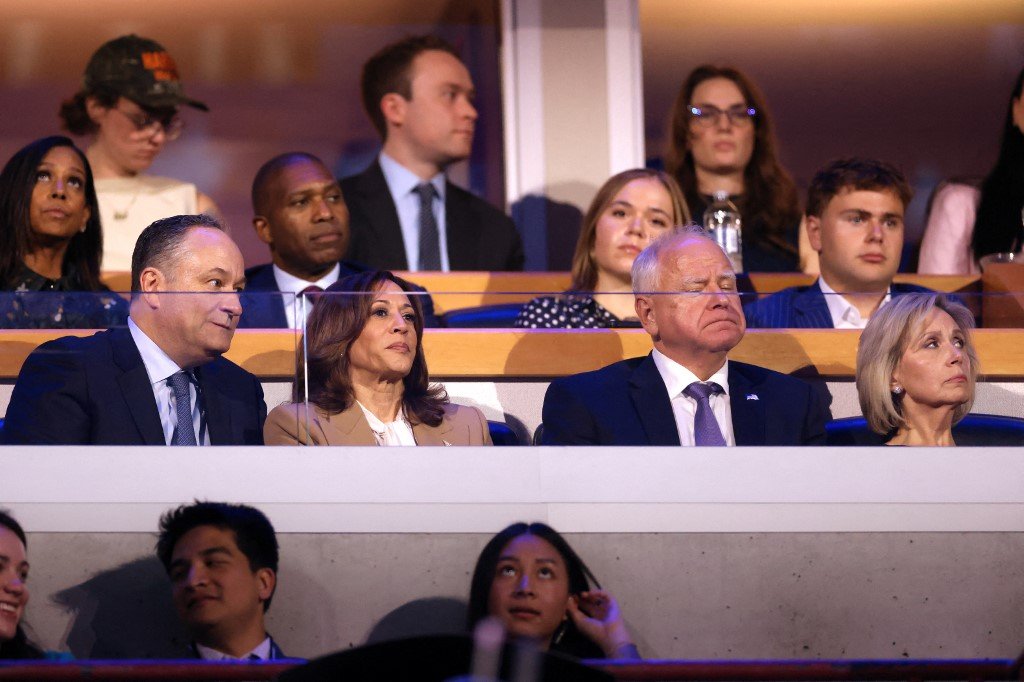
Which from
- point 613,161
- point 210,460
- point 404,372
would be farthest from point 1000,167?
point 210,460

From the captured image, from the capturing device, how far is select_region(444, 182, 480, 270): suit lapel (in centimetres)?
457

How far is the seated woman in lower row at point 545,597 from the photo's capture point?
8.45 ft

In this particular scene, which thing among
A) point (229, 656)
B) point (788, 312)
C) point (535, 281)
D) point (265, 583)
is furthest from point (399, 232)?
point (229, 656)

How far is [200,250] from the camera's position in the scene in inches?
113

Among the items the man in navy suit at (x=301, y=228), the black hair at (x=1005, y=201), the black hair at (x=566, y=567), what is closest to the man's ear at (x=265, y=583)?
the black hair at (x=566, y=567)

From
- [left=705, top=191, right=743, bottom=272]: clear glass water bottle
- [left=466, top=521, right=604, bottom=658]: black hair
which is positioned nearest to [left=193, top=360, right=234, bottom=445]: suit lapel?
[left=466, top=521, right=604, bottom=658]: black hair

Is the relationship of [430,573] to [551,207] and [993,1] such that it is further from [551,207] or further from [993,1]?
[993,1]

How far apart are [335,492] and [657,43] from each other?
4199 mm

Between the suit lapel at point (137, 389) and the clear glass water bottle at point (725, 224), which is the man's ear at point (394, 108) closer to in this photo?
the clear glass water bottle at point (725, 224)

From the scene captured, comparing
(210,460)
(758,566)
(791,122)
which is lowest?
(758,566)

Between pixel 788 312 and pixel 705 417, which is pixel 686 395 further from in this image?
pixel 788 312

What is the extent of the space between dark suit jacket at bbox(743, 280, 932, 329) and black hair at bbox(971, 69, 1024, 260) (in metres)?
1.59

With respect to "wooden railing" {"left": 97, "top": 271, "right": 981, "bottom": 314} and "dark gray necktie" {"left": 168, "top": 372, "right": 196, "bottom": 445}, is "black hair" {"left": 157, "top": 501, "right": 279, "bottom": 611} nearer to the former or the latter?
"dark gray necktie" {"left": 168, "top": 372, "right": 196, "bottom": 445}

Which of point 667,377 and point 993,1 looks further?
point 993,1
